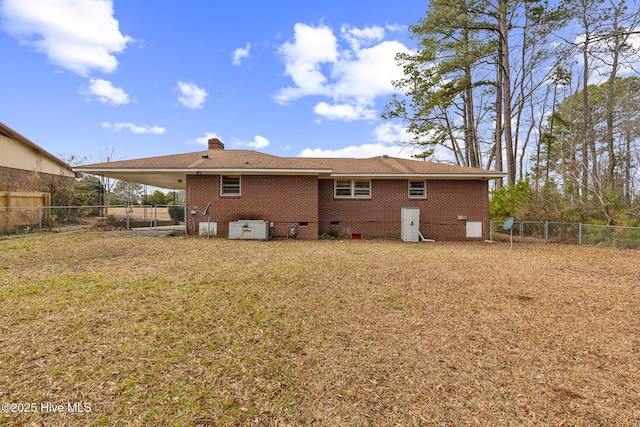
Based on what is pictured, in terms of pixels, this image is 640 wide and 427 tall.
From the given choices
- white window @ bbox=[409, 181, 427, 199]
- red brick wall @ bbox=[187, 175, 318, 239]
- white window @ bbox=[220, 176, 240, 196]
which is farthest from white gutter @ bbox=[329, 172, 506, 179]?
white window @ bbox=[220, 176, 240, 196]

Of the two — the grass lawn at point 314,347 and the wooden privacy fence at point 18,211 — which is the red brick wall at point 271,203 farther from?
the wooden privacy fence at point 18,211

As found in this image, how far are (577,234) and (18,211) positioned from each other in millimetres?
22951

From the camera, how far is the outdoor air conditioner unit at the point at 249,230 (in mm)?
11219

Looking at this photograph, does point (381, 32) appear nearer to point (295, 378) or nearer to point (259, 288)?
point (259, 288)

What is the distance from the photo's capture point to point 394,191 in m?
12.8

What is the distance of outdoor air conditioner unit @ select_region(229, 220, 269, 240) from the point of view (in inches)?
442

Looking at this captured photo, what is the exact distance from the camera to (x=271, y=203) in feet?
39.3

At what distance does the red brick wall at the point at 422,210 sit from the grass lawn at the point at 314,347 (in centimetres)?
652

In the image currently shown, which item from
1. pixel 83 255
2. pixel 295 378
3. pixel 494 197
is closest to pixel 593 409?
pixel 295 378

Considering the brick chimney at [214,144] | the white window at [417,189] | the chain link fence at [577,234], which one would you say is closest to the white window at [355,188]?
the white window at [417,189]

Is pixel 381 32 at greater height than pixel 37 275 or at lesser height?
greater

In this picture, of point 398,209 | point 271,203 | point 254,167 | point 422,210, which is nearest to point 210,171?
point 254,167

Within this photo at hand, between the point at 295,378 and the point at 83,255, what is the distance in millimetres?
7703

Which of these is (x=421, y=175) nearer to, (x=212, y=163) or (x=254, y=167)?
(x=254, y=167)
